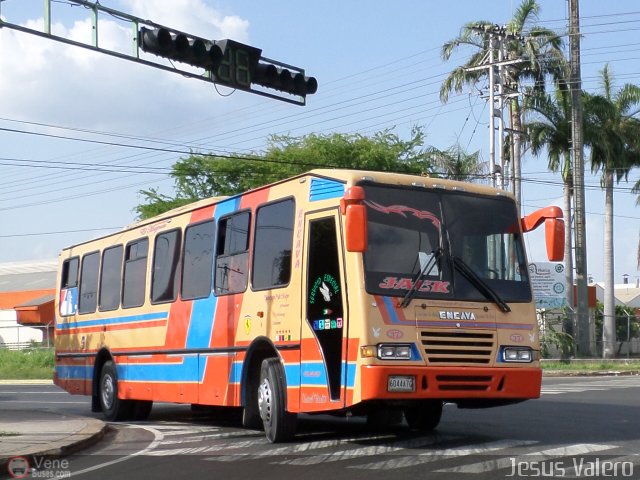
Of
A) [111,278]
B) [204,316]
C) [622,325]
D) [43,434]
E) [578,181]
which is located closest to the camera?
[43,434]

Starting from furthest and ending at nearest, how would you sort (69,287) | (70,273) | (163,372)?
(70,273), (69,287), (163,372)

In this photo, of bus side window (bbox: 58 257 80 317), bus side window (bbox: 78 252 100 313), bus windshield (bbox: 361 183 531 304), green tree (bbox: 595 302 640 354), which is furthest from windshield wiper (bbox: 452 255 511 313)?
green tree (bbox: 595 302 640 354)

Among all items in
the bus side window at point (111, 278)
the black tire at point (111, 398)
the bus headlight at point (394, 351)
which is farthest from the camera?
the bus side window at point (111, 278)

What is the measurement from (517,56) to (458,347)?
1408 inches

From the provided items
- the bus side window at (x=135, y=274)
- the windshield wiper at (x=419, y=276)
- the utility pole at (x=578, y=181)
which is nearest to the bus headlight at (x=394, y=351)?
the windshield wiper at (x=419, y=276)

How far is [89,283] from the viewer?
20.0 meters

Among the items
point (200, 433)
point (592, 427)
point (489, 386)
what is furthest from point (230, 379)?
point (592, 427)

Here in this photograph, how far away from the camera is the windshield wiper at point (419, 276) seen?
1154 cm

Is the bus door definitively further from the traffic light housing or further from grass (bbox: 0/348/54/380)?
grass (bbox: 0/348/54/380)

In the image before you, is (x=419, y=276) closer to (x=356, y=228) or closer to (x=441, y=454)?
(x=356, y=228)

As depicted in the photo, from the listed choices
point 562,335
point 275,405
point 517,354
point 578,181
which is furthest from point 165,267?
point 562,335

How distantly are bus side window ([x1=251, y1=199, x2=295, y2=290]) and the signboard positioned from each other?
116 feet

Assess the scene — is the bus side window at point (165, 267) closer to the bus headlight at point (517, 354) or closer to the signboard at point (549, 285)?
the bus headlight at point (517, 354)

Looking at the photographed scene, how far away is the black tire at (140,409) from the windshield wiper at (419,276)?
8045 millimetres
